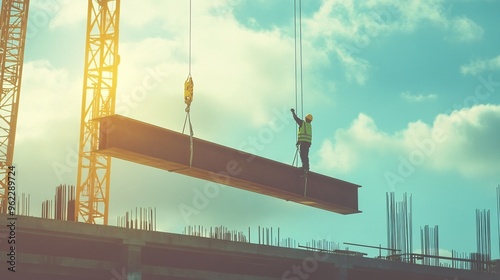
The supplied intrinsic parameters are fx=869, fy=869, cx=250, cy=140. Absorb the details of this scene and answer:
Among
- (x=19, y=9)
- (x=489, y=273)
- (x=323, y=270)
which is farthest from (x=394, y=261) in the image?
(x=19, y=9)

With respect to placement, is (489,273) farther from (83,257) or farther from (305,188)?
(83,257)

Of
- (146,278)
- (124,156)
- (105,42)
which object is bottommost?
(146,278)

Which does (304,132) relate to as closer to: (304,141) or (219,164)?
(304,141)

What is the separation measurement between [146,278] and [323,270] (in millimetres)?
7325

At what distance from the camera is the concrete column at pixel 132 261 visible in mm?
25406

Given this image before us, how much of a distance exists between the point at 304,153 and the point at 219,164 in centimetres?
354

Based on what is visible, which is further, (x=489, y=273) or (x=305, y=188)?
(x=489, y=273)

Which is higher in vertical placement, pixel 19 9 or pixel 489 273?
pixel 19 9

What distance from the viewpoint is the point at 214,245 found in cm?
2745

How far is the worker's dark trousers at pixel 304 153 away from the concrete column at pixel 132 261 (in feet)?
18.0

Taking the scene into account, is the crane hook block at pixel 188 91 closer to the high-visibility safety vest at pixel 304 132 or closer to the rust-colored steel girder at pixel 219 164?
the rust-colored steel girder at pixel 219 164

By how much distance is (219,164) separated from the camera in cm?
2369

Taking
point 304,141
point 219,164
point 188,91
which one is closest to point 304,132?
point 304,141

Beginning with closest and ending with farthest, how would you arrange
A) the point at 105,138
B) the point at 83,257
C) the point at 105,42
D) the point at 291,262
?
the point at 105,138 → the point at 83,257 → the point at 291,262 → the point at 105,42
